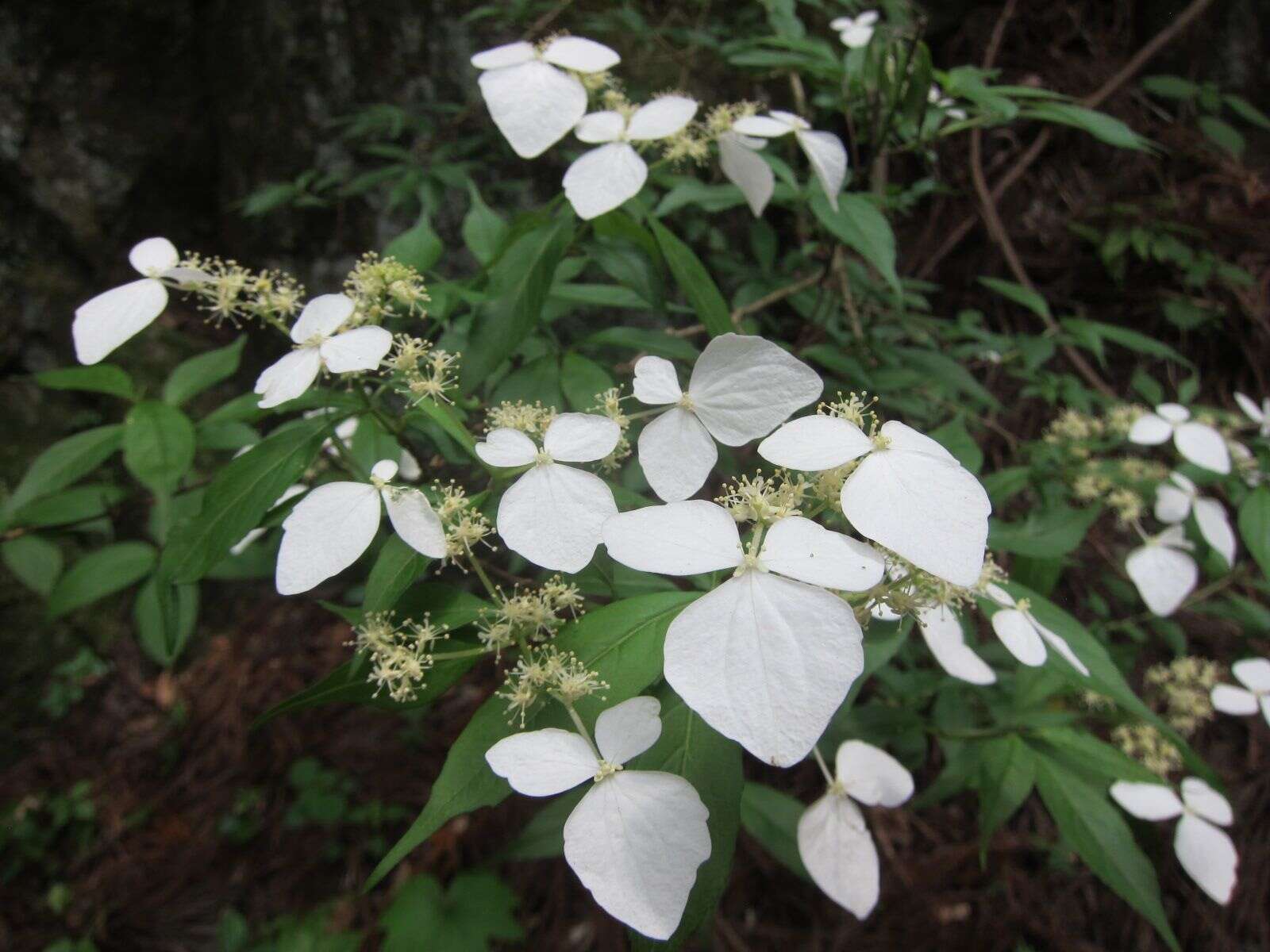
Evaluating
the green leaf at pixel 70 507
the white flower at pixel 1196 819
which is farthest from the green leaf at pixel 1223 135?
the green leaf at pixel 70 507

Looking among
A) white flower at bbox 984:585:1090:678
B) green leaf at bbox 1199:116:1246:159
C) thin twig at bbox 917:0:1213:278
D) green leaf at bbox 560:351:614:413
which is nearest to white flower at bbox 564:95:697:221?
green leaf at bbox 560:351:614:413

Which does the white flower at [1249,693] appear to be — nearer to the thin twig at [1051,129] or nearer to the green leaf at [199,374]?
the thin twig at [1051,129]

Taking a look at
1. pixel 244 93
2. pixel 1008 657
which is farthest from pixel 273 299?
pixel 244 93

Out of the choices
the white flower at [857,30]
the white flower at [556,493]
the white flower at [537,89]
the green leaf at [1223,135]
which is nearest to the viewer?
the white flower at [556,493]

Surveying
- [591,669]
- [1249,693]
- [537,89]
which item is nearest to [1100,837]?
[1249,693]

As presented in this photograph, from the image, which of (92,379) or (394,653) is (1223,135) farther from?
(92,379)

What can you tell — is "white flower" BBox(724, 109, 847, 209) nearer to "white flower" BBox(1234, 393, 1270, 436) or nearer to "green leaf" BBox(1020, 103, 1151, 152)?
"green leaf" BBox(1020, 103, 1151, 152)
